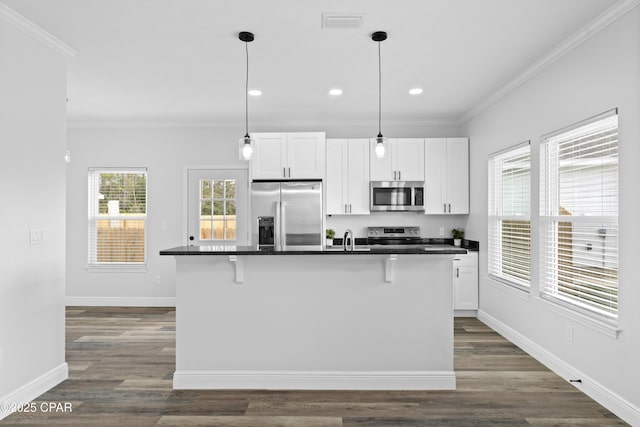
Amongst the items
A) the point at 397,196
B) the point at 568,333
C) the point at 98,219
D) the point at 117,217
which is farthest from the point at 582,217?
the point at 98,219

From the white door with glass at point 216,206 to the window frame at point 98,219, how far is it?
2.13ft

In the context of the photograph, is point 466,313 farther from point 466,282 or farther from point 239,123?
point 239,123

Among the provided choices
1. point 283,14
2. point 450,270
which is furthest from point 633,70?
point 283,14

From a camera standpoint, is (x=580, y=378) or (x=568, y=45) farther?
(x=568, y=45)

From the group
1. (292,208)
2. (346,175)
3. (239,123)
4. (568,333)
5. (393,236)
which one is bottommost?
(568,333)

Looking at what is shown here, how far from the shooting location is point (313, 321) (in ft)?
9.98

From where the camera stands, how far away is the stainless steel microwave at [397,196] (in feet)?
18.0

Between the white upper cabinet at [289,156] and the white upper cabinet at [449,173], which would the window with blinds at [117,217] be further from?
the white upper cabinet at [449,173]

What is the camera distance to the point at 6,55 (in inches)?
105

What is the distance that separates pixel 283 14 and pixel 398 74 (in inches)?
60.7

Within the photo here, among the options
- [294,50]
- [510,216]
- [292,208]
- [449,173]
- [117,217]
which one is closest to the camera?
[294,50]

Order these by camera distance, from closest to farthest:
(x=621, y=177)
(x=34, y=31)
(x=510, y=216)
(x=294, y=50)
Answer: (x=621, y=177) → (x=34, y=31) → (x=294, y=50) → (x=510, y=216)

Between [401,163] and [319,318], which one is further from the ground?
[401,163]

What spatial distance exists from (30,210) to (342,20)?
2.56 metres
